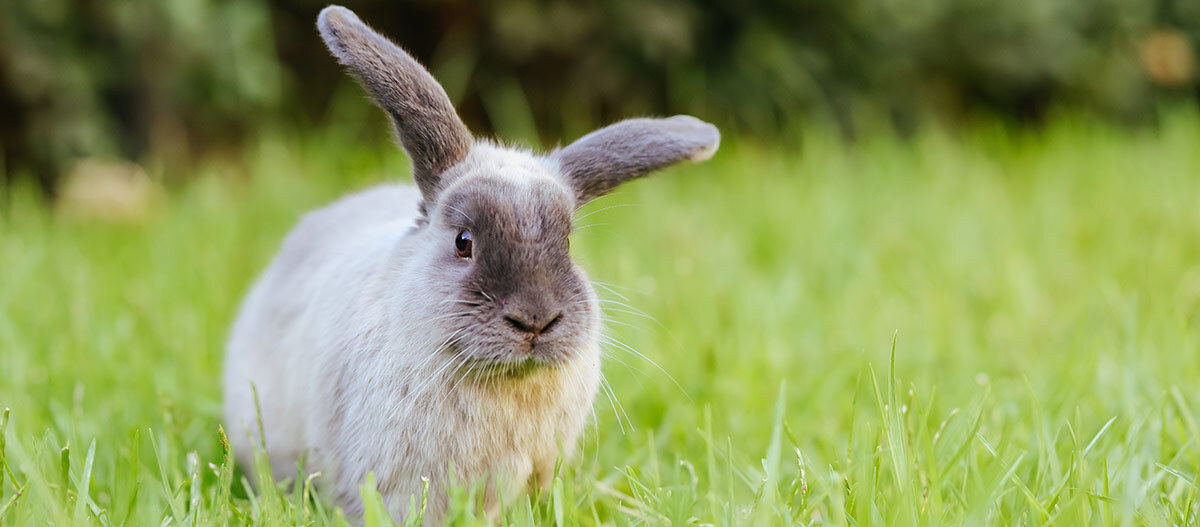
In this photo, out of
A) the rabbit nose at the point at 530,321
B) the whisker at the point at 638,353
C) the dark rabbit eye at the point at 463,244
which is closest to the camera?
the rabbit nose at the point at 530,321

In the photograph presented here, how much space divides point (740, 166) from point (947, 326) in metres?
1.98

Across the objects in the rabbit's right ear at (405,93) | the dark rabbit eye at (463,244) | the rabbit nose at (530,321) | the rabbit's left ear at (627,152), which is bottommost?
the rabbit nose at (530,321)

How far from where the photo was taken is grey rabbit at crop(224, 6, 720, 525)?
1838mm

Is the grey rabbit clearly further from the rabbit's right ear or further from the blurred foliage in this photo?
the blurred foliage

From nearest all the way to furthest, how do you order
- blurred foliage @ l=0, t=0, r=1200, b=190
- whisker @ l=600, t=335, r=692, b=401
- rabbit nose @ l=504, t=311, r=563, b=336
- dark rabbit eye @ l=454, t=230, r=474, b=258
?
rabbit nose @ l=504, t=311, r=563, b=336, dark rabbit eye @ l=454, t=230, r=474, b=258, whisker @ l=600, t=335, r=692, b=401, blurred foliage @ l=0, t=0, r=1200, b=190

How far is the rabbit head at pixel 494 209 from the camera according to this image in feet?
5.94

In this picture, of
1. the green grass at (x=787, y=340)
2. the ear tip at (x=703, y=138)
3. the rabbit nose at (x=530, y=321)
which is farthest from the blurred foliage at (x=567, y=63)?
the rabbit nose at (x=530, y=321)

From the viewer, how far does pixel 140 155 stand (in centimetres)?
478

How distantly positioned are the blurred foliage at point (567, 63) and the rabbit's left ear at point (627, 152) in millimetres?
2489

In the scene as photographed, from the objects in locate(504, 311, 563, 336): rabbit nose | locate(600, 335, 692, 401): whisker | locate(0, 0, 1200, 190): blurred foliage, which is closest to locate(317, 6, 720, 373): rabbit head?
locate(504, 311, 563, 336): rabbit nose

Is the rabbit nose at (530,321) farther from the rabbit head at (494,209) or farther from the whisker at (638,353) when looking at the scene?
the whisker at (638,353)

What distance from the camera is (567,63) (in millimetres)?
5312

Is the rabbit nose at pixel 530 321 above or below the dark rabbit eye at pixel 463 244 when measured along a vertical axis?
below

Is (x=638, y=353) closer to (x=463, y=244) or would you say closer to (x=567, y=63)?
(x=463, y=244)
